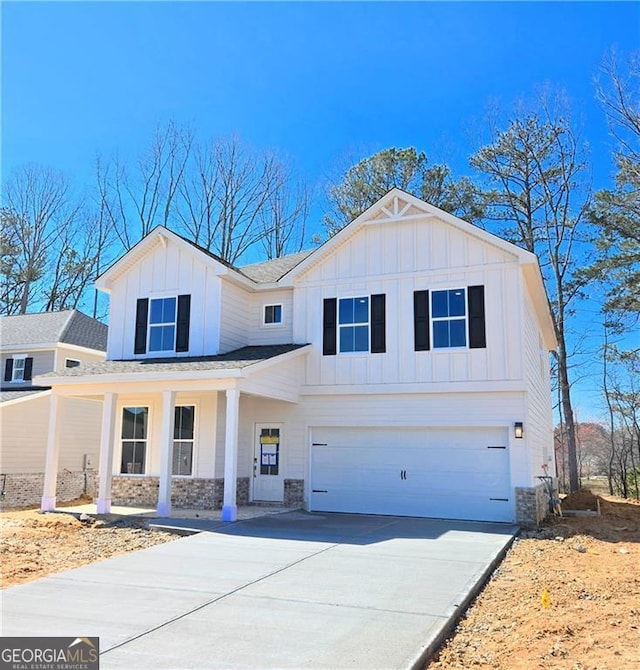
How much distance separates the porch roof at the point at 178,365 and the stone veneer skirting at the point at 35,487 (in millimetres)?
5637

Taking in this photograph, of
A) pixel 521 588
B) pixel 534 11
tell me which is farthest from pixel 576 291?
pixel 521 588

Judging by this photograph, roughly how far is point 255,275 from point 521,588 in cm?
1145

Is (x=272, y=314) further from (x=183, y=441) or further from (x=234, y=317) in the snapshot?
(x=183, y=441)

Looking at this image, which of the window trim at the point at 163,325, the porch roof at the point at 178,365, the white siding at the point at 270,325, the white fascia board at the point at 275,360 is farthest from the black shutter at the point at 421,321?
the window trim at the point at 163,325

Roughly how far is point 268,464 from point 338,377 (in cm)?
284

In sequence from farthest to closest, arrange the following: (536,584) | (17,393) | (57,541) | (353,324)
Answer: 1. (17,393)
2. (353,324)
3. (57,541)
4. (536,584)

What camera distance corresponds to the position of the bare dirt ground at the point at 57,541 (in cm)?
793

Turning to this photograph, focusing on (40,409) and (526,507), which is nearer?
(526,507)

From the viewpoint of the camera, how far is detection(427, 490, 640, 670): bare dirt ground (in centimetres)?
471

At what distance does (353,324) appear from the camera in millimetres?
13961

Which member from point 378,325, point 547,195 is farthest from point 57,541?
point 547,195

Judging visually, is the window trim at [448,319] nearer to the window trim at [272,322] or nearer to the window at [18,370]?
the window trim at [272,322]

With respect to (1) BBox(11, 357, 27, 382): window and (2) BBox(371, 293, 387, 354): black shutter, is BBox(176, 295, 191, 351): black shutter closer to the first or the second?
(2) BBox(371, 293, 387, 354): black shutter

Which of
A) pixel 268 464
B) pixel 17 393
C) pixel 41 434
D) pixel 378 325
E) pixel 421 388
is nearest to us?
pixel 421 388
